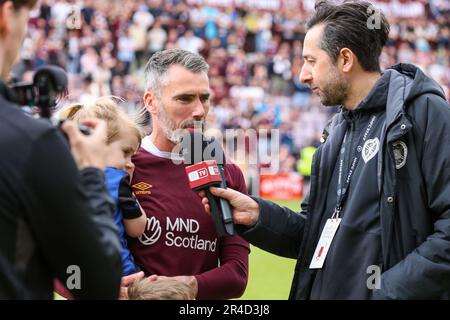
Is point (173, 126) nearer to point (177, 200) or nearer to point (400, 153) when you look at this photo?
point (177, 200)

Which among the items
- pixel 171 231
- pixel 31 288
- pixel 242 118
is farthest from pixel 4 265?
pixel 242 118

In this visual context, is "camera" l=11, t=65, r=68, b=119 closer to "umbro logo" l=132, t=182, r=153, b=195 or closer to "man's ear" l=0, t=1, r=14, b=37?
"man's ear" l=0, t=1, r=14, b=37

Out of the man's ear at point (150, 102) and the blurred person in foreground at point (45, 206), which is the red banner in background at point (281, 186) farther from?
the blurred person in foreground at point (45, 206)

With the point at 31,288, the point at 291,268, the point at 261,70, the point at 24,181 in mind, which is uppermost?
the point at 24,181

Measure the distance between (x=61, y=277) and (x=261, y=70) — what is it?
70.3ft

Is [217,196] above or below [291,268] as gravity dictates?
above

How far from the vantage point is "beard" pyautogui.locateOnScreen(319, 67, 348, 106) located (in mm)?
3463

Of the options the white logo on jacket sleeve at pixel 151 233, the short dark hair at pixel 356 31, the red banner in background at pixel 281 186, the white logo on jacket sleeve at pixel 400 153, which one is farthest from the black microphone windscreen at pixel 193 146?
the red banner in background at pixel 281 186

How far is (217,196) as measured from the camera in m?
3.24

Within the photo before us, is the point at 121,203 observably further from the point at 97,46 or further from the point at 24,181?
the point at 97,46

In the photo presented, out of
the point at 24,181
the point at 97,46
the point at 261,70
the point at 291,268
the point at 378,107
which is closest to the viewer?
the point at 24,181

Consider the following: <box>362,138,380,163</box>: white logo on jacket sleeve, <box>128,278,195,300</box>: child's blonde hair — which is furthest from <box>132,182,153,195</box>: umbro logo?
<box>362,138,380,163</box>: white logo on jacket sleeve

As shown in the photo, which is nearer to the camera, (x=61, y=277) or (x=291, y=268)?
(x=61, y=277)

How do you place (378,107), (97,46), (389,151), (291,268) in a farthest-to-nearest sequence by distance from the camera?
(97,46), (291,268), (378,107), (389,151)
